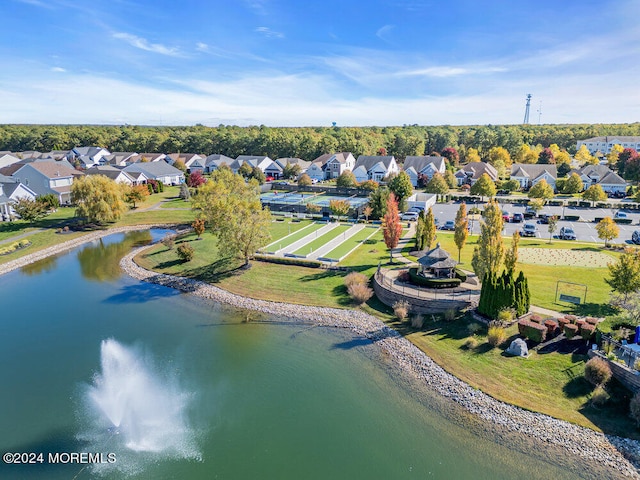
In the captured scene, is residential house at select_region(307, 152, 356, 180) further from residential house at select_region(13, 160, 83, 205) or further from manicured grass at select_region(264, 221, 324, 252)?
residential house at select_region(13, 160, 83, 205)

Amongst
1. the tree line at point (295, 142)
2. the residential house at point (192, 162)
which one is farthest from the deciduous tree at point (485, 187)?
the residential house at point (192, 162)

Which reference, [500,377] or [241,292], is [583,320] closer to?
[500,377]

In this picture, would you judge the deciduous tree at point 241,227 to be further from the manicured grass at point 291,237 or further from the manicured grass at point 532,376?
the manicured grass at point 532,376

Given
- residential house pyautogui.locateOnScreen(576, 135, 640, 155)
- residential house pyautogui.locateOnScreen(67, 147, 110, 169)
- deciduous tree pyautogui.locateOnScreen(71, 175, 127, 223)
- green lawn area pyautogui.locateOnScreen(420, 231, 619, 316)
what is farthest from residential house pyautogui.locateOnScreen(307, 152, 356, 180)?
residential house pyautogui.locateOnScreen(576, 135, 640, 155)

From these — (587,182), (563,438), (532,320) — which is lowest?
(563,438)

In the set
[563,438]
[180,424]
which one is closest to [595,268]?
[563,438]

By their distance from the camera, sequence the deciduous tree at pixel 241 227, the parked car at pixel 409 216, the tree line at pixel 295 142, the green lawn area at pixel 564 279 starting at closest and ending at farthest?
the green lawn area at pixel 564 279
the deciduous tree at pixel 241 227
the parked car at pixel 409 216
the tree line at pixel 295 142

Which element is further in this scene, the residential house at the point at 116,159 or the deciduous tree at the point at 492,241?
the residential house at the point at 116,159

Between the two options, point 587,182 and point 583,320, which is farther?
point 587,182
